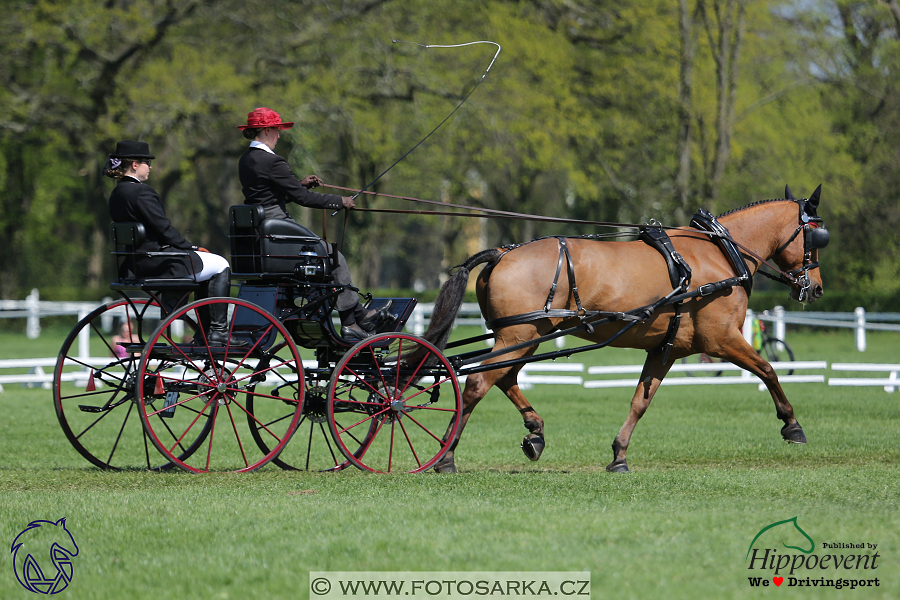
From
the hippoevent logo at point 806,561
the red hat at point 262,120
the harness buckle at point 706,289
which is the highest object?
the red hat at point 262,120

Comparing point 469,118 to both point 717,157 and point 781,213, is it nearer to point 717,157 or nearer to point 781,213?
point 717,157

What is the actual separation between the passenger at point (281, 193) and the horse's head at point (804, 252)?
3.61 meters

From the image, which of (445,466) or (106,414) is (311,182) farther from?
(106,414)

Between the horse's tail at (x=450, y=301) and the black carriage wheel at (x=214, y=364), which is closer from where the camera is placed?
the black carriage wheel at (x=214, y=364)

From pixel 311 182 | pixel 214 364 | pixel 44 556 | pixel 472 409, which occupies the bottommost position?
pixel 44 556

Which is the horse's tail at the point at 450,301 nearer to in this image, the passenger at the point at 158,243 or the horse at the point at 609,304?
the horse at the point at 609,304

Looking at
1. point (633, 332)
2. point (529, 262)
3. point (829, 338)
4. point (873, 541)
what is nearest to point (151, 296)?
point (529, 262)

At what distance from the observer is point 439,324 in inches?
298

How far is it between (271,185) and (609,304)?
2.70 metres

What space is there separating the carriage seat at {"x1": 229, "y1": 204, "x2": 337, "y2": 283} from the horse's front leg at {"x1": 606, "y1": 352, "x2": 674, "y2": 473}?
8.54ft

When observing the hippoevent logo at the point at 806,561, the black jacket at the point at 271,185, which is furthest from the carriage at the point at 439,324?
the hippoevent logo at the point at 806,561

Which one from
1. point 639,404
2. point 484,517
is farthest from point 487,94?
point 484,517

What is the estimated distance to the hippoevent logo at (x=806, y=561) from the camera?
4.44m

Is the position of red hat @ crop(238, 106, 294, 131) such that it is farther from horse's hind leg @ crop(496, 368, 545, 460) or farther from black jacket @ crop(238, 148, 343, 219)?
horse's hind leg @ crop(496, 368, 545, 460)
